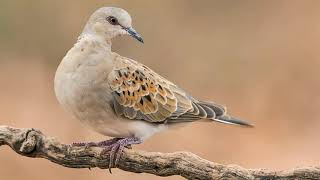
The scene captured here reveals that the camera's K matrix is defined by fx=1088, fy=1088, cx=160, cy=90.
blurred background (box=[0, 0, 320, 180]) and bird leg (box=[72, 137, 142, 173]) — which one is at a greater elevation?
blurred background (box=[0, 0, 320, 180])

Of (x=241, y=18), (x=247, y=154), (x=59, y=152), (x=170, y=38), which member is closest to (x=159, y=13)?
(x=170, y=38)

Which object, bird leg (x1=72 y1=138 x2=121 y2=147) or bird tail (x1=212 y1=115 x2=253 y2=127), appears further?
bird tail (x1=212 y1=115 x2=253 y2=127)

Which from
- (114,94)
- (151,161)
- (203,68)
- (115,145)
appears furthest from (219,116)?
(203,68)

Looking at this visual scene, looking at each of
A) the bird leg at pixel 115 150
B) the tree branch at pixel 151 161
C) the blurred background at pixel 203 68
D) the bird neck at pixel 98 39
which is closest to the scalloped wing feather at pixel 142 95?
the bird neck at pixel 98 39

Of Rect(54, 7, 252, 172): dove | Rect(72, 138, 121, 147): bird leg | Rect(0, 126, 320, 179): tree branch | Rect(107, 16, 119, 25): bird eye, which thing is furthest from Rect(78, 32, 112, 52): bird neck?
Rect(0, 126, 320, 179): tree branch

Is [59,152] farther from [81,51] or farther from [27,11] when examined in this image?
[27,11]

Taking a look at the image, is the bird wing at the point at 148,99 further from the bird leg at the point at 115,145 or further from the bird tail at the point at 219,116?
the bird leg at the point at 115,145

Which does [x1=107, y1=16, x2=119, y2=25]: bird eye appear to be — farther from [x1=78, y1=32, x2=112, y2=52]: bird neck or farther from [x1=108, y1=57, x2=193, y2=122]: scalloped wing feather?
[x1=108, y1=57, x2=193, y2=122]: scalloped wing feather
